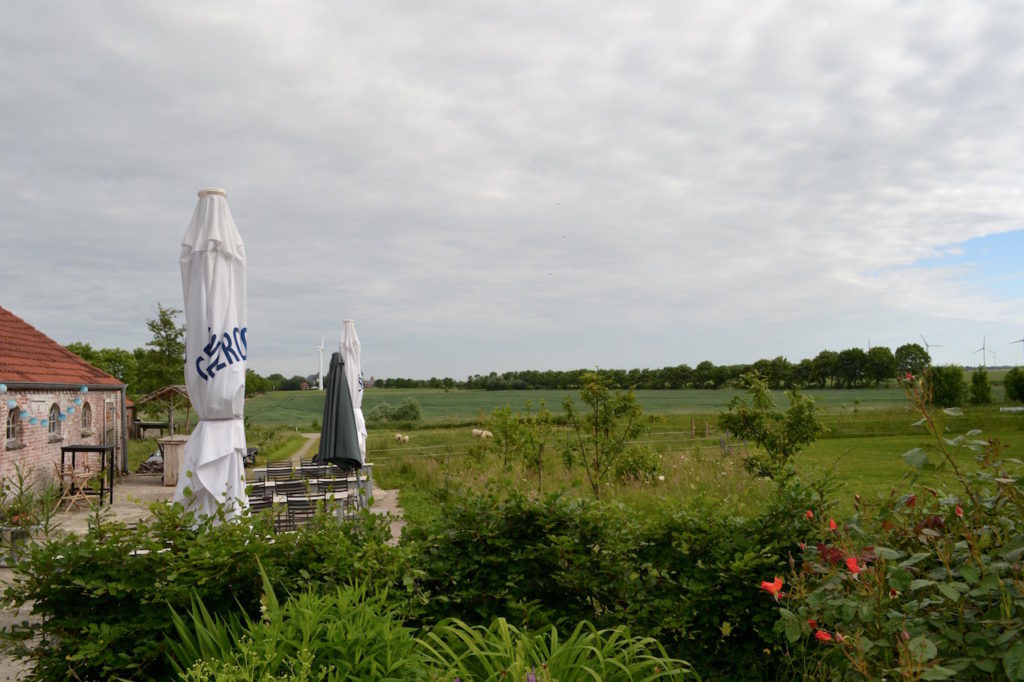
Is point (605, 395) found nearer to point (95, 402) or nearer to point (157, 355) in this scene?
point (95, 402)

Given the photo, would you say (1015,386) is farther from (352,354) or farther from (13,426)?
(13,426)

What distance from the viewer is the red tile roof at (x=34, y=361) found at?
1415cm

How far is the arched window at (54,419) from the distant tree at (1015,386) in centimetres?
5460

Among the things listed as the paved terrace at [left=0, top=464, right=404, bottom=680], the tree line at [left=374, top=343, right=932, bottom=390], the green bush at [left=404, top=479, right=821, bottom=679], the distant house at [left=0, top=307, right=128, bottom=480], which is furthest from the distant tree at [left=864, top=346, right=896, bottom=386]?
the green bush at [left=404, top=479, right=821, bottom=679]

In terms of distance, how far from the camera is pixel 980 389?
4797 cm

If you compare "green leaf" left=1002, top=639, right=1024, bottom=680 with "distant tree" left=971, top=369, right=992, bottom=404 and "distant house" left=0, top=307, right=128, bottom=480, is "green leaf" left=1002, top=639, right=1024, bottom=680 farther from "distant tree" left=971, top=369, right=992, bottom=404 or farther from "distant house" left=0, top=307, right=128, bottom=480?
"distant tree" left=971, top=369, right=992, bottom=404

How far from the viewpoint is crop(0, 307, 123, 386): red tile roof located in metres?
14.1

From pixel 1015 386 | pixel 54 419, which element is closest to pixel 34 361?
pixel 54 419

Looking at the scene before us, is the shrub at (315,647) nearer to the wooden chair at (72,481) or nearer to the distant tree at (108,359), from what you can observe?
the wooden chair at (72,481)

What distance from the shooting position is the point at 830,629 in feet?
9.70

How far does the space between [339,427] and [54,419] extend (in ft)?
32.3

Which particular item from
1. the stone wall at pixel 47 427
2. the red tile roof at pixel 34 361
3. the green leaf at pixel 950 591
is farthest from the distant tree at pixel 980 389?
the green leaf at pixel 950 591

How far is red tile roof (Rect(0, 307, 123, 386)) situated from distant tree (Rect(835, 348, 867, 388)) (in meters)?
68.5

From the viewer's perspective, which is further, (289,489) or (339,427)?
(289,489)
